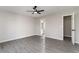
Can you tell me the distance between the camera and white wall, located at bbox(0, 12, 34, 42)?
5.66m

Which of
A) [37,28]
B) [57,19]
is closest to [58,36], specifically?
[57,19]

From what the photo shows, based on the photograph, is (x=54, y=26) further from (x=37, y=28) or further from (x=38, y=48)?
(x=38, y=48)

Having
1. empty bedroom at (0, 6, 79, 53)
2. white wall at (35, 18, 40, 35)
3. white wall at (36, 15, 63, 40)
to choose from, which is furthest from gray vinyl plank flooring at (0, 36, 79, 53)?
white wall at (35, 18, 40, 35)

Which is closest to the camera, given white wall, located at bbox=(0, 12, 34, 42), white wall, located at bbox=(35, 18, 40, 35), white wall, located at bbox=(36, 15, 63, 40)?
white wall, located at bbox=(0, 12, 34, 42)

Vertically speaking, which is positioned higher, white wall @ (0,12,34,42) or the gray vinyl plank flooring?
white wall @ (0,12,34,42)

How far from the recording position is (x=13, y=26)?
6551 mm

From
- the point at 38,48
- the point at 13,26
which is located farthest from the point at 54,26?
the point at 13,26

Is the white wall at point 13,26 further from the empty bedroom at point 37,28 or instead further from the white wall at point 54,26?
the white wall at point 54,26

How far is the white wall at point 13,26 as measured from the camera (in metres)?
5.66

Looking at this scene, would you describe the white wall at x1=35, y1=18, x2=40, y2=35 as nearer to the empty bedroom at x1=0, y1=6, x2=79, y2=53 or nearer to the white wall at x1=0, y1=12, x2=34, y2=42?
the empty bedroom at x1=0, y1=6, x2=79, y2=53

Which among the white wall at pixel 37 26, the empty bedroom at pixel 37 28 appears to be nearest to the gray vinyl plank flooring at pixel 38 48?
the empty bedroom at pixel 37 28
